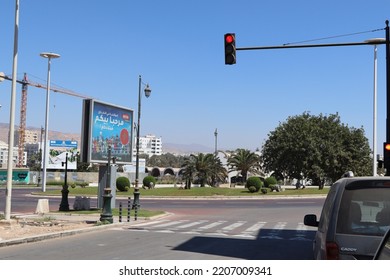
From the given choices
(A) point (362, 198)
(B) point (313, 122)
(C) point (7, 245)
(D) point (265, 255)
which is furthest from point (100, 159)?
(B) point (313, 122)

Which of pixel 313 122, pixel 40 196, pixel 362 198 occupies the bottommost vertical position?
pixel 40 196

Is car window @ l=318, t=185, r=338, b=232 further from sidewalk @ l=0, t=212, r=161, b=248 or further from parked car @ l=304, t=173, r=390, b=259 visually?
sidewalk @ l=0, t=212, r=161, b=248

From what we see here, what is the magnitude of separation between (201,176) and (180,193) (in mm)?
21401

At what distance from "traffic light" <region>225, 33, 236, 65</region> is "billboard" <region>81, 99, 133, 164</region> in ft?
40.5

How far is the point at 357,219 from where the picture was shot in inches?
192

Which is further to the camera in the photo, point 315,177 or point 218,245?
point 315,177

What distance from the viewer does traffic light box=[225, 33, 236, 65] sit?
15750 millimetres

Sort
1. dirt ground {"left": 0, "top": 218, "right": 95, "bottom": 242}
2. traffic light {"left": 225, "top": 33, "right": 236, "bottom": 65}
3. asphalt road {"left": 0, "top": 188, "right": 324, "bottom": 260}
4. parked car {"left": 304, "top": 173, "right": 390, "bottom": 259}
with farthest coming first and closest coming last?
traffic light {"left": 225, "top": 33, "right": 236, "bottom": 65}, dirt ground {"left": 0, "top": 218, "right": 95, "bottom": 242}, asphalt road {"left": 0, "top": 188, "right": 324, "bottom": 260}, parked car {"left": 304, "top": 173, "right": 390, "bottom": 259}

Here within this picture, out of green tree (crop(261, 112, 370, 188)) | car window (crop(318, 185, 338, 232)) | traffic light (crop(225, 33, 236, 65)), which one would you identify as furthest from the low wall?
car window (crop(318, 185, 338, 232))

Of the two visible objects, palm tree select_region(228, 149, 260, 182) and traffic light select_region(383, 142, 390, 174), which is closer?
traffic light select_region(383, 142, 390, 174)
